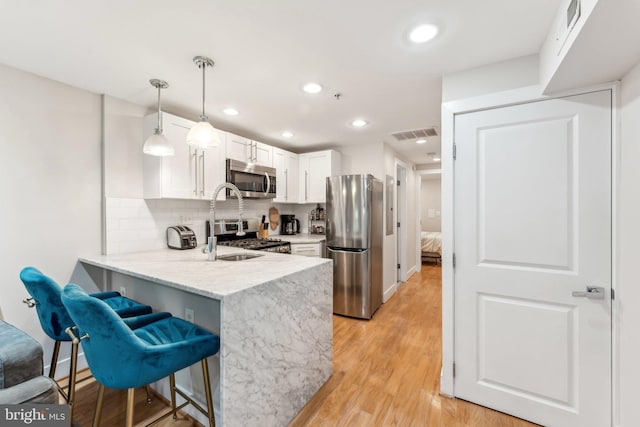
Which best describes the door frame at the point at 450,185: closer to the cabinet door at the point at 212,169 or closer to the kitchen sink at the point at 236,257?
the kitchen sink at the point at 236,257

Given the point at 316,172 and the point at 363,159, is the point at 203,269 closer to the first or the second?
the point at 316,172

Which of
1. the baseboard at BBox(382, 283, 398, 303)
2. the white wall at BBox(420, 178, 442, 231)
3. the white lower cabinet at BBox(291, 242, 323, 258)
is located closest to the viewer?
the white lower cabinet at BBox(291, 242, 323, 258)

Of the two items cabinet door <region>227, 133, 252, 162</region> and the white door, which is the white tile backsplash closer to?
cabinet door <region>227, 133, 252, 162</region>

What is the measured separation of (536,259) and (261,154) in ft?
9.98

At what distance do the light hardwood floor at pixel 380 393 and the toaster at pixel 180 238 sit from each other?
1219 mm

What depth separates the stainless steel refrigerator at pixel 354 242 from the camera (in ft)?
11.0

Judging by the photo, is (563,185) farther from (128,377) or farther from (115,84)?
(115,84)

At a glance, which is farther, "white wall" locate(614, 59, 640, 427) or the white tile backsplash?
the white tile backsplash

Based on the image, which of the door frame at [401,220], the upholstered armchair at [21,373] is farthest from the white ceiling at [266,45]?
the door frame at [401,220]

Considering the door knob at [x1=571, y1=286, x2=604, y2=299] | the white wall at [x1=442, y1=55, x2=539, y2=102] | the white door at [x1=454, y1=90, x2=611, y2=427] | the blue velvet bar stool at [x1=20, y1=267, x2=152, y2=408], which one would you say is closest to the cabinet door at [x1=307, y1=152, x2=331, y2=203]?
the white wall at [x1=442, y1=55, x2=539, y2=102]

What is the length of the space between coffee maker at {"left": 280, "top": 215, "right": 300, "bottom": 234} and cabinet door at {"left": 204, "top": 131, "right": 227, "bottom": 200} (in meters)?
1.51

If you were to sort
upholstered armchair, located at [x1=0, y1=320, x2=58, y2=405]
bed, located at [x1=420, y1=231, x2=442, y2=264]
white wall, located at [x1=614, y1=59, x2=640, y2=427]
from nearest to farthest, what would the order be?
upholstered armchair, located at [x1=0, y1=320, x2=58, y2=405] → white wall, located at [x1=614, y1=59, x2=640, y2=427] → bed, located at [x1=420, y1=231, x2=442, y2=264]

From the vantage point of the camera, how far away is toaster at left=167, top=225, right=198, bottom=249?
2678 millimetres

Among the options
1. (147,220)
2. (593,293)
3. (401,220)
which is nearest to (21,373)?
(147,220)
